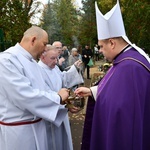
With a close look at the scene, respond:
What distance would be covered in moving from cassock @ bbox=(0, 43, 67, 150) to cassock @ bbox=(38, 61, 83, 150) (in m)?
0.31

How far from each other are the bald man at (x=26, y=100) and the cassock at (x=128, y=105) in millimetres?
615

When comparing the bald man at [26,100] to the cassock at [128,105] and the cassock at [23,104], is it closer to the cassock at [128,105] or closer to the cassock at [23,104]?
the cassock at [23,104]

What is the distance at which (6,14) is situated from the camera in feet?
36.2

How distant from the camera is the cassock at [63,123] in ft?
11.6

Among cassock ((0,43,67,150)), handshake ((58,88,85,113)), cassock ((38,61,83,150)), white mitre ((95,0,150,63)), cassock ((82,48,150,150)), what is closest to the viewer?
cassock ((82,48,150,150))

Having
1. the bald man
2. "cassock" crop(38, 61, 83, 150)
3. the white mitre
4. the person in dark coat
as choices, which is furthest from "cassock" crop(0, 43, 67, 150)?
the white mitre

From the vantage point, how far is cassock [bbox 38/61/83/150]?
11.6ft

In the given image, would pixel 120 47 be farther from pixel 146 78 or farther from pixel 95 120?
pixel 95 120

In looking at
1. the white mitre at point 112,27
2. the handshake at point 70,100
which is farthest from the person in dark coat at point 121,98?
the handshake at point 70,100

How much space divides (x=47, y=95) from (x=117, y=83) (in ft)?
2.58

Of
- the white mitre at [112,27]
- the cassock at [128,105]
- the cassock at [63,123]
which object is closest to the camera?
the cassock at [128,105]

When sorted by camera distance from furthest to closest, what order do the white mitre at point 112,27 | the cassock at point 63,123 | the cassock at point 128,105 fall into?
1. the cassock at point 63,123
2. the white mitre at point 112,27
3. the cassock at point 128,105

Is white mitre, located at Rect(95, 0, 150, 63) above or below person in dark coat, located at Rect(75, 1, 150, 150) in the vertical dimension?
above

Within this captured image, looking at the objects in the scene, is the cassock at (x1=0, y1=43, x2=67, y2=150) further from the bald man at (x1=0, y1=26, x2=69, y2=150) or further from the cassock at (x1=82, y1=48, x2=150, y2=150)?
the cassock at (x1=82, y1=48, x2=150, y2=150)
